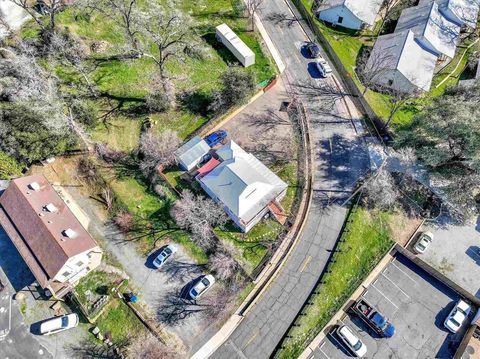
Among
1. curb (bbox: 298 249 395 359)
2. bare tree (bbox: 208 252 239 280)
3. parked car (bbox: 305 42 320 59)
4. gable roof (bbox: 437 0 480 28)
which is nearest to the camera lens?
curb (bbox: 298 249 395 359)

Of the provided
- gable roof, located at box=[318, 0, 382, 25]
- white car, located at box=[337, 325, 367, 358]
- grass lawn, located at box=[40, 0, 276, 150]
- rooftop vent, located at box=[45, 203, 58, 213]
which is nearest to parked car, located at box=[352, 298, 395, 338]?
white car, located at box=[337, 325, 367, 358]

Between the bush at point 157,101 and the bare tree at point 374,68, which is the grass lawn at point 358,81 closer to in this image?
the bare tree at point 374,68

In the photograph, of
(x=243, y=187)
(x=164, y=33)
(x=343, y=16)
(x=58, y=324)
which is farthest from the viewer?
(x=343, y=16)

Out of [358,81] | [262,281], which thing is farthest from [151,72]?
[262,281]

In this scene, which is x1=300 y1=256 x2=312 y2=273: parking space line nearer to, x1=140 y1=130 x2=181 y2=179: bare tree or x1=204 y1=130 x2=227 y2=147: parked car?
x1=204 y1=130 x2=227 y2=147: parked car

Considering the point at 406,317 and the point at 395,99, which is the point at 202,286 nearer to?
the point at 406,317

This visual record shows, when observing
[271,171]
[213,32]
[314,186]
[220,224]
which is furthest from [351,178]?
[213,32]
